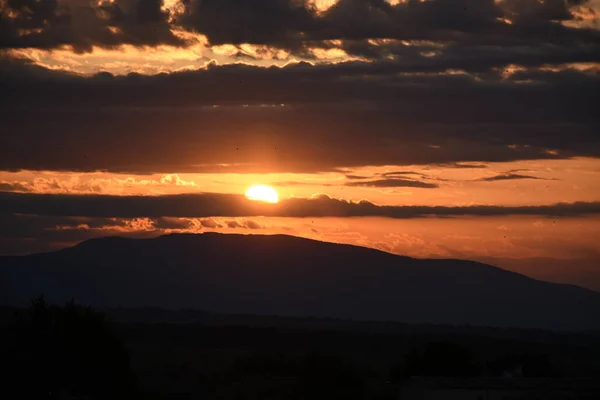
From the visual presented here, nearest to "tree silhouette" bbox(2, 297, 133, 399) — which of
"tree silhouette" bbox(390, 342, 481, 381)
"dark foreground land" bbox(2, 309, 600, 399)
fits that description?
"dark foreground land" bbox(2, 309, 600, 399)

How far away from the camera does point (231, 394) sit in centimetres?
6894

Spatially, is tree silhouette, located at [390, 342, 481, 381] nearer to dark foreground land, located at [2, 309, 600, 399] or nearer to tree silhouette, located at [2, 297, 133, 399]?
dark foreground land, located at [2, 309, 600, 399]

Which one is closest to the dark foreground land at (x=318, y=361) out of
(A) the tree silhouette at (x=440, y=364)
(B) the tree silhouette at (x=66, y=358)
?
(A) the tree silhouette at (x=440, y=364)

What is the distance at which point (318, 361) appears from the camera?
6303 centimetres

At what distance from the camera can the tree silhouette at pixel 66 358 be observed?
5438cm

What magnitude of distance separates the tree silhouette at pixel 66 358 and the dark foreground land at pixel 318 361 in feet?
1.04

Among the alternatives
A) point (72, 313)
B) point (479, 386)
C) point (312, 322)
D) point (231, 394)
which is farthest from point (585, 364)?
point (312, 322)

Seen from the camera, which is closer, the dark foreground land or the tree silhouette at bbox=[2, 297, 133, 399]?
the tree silhouette at bbox=[2, 297, 133, 399]

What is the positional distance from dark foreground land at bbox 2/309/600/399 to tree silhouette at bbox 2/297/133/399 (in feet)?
1.04

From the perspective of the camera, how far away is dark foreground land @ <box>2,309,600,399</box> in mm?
61031

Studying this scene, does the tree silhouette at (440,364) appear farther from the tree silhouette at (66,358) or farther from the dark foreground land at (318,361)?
the tree silhouette at (66,358)

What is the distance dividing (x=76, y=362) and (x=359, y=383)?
1661 cm

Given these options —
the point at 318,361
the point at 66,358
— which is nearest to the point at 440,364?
the point at 318,361

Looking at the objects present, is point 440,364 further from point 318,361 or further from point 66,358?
point 66,358
